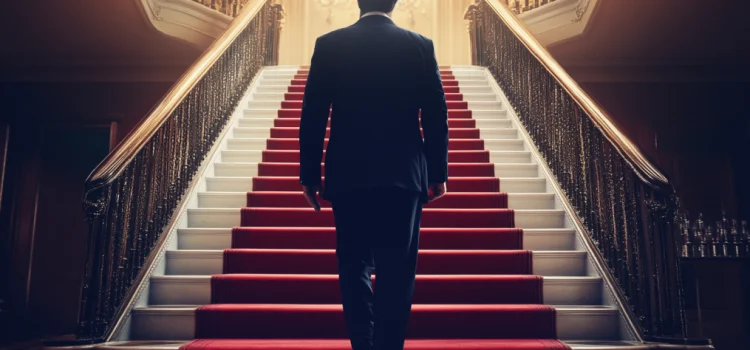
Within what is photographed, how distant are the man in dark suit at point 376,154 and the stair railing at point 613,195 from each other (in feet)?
5.09

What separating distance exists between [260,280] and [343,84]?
1.66 meters

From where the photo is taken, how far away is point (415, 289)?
9.87 feet

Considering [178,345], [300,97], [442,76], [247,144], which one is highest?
[442,76]

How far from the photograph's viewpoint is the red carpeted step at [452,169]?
4.42 meters

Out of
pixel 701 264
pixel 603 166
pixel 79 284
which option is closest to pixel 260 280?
pixel 603 166

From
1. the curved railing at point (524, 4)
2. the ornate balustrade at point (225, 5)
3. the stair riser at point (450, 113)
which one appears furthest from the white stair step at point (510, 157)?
the ornate balustrade at point (225, 5)

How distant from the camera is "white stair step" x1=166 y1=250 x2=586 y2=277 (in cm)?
327

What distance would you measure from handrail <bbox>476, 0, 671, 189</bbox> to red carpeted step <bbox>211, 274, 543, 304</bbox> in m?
0.81

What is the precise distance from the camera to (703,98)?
7273 mm

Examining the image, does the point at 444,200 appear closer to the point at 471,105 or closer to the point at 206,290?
the point at 206,290

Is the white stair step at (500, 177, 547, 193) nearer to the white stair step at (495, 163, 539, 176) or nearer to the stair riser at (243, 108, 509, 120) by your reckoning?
the white stair step at (495, 163, 539, 176)

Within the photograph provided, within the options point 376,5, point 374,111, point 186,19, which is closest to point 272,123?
point 186,19

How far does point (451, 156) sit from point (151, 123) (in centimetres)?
239

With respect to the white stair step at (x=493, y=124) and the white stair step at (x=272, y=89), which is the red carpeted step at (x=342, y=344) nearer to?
the white stair step at (x=493, y=124)
